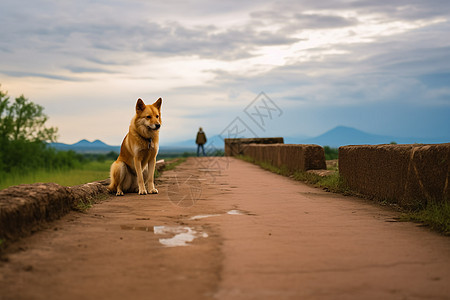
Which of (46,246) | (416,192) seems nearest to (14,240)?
(46,246)

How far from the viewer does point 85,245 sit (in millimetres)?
3992

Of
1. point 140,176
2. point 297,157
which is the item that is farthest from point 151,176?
point 297,157

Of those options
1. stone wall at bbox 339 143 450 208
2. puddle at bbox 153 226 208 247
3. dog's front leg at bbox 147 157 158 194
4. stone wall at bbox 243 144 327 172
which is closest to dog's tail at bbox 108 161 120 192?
dog's front leg at bbox 147 157 158 194

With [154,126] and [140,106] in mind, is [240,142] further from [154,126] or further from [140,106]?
[154,126]

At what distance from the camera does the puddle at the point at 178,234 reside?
4125mm

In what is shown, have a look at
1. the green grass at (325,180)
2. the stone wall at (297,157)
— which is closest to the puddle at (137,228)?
the green grass at (325,180)

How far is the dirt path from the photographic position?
2.89 m

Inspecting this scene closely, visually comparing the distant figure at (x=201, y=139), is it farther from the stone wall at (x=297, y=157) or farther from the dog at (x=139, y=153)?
the dog at (x=139, y=153)

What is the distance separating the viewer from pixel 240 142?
32.4m

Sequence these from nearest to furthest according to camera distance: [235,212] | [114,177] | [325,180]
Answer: [235,212], [114,177], [325,180]

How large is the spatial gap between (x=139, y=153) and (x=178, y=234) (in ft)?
12.3

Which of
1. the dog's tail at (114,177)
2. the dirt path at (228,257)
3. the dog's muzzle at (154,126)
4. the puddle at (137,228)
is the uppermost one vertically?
the dog's muzzle at (154,126)

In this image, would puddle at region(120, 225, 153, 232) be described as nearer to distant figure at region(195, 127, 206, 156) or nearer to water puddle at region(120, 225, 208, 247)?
water puddle at region(120, 225, 208, 247)

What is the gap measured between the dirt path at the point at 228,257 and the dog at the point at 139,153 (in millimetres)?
2059
